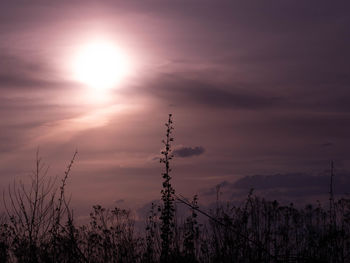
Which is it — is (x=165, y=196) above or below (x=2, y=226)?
above

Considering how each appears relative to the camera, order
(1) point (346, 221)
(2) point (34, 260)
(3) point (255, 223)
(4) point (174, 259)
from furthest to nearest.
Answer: (1) point (346, 221) < (3) point (255, 223) < (4) point (174, 259) < (2) point (34, 260)

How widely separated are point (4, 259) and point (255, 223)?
25.3 ft

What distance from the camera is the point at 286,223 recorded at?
50.9 feet

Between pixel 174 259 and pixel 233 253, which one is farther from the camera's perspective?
pixel 233 253

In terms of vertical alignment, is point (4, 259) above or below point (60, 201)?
below

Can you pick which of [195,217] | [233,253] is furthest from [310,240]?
[195,217]

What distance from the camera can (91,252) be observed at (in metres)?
12.5

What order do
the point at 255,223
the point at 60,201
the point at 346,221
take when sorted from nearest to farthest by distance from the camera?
the point at 60,201
the point at 255,223
the point at 346,221

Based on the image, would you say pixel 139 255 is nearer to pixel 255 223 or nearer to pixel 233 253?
pixel 233 253

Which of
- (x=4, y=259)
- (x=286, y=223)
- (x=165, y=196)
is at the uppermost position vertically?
(x=165, y=196)

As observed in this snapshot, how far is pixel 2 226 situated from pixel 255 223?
27.7 ft

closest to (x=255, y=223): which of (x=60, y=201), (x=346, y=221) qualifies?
(x=346, y=221)

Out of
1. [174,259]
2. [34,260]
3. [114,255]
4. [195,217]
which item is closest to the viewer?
[34,260]

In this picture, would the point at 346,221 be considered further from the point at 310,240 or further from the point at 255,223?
the point at 255,223
